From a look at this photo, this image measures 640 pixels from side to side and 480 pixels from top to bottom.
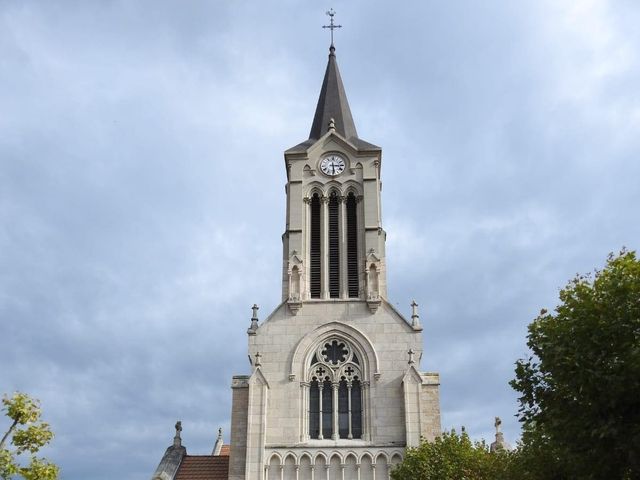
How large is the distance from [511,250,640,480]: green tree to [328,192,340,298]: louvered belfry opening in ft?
63.4

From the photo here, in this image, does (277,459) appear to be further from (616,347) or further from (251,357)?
(616,347)

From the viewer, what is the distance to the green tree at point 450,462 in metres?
→ 29.8

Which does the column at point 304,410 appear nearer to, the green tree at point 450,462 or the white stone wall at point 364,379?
the white stone wall at point 364,379

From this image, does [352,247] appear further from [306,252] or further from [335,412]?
[335,412]

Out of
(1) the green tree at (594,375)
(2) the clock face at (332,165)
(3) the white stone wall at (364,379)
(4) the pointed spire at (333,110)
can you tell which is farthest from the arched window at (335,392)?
(1) the green tree at (594,375)

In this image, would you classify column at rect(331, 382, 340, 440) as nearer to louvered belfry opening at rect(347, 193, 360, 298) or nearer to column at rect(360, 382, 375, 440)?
column at rect(360, 382, 375, 440)

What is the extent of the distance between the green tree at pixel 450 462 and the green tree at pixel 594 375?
8.13m

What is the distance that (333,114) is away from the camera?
47250 millimetres

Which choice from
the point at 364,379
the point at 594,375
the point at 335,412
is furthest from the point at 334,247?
the point at 594,375

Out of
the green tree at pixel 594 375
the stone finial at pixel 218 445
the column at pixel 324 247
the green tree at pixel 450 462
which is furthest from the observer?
the stone finial at pixel 218 445

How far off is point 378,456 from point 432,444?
458cm

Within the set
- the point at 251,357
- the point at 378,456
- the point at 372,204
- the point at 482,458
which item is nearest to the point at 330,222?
the point at 372,204

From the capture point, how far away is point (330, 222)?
42.7 meters

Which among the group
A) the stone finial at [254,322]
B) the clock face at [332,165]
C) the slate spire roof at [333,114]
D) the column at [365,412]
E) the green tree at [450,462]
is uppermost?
the slate spire roof at [333,114]
